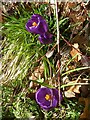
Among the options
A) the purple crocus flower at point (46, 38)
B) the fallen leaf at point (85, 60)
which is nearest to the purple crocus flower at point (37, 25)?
the purple crocus flower at point (46, 38)

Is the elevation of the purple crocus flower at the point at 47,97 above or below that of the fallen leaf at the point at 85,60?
below

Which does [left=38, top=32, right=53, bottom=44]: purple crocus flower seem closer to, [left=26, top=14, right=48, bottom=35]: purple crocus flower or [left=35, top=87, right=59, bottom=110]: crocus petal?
[left=26, top=14, right=48, bottom=35]: purple crocus flower

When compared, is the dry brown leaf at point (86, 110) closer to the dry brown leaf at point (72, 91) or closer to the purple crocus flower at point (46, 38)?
the dry brown leaf at point (72, 91)

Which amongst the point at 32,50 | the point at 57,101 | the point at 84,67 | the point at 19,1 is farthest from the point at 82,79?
the point at 19,1

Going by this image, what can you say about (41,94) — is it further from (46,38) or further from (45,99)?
(46,38)

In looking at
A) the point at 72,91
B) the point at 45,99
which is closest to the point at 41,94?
the point at 45,99

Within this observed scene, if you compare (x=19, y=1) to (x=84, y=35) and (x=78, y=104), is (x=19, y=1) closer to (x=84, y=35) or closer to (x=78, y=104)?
(x=84, y=35)

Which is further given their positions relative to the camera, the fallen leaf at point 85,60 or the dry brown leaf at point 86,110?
the dry brown leaf at point 86,110
